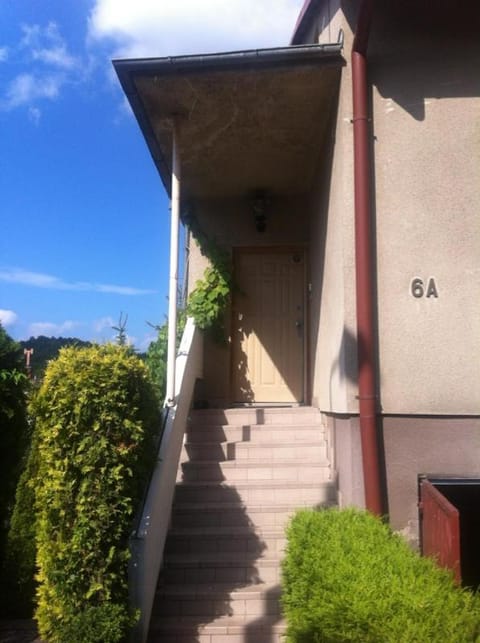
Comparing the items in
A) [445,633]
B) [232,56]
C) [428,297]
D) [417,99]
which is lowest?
[445,633]

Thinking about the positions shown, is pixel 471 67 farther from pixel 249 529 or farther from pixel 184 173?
pixel 249 529

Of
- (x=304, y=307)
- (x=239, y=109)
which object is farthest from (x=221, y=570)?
(x=239, y=109)

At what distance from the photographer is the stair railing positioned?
3699 millimetres

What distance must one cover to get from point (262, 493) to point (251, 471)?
12.3 inches

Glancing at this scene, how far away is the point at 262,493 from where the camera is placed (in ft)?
16.9

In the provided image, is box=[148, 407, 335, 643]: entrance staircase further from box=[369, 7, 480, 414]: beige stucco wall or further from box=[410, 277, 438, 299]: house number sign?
box=[410, 277, 438, 299]: house number sign

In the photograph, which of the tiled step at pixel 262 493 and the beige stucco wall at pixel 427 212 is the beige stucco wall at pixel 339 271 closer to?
the beige stucco wall at pixel 427 212

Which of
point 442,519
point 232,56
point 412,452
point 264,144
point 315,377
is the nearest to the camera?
point 442,519

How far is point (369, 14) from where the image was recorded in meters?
4.52

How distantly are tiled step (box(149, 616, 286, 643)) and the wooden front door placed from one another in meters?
3.59

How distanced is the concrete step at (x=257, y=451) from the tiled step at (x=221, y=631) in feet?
5.63

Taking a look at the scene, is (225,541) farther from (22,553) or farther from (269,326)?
(269,326)

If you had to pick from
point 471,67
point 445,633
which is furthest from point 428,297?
A: point 445,633

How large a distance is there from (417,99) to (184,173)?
3.11 metres
